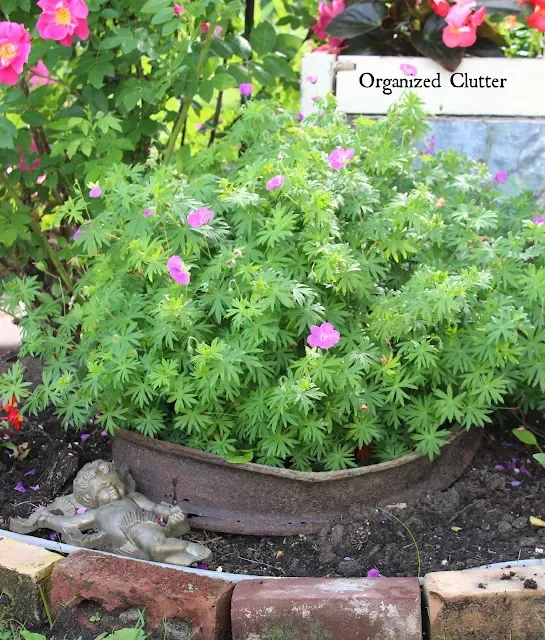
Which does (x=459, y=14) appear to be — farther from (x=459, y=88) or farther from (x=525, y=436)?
(x=525, y=436)

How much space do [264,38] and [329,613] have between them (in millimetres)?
2153

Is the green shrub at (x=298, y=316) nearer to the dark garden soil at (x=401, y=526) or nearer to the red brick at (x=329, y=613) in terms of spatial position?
the dark garden soil at (x=401, y=526)

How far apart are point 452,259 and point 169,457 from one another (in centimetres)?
99

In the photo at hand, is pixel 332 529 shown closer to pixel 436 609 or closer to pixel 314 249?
pixel 436 609

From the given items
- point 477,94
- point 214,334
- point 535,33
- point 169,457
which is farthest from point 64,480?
point 535,33

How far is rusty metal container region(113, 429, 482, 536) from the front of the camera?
2.39 meters

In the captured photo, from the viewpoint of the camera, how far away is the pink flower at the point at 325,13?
11.8 feet

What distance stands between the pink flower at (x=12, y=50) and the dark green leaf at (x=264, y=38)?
0.91 meters

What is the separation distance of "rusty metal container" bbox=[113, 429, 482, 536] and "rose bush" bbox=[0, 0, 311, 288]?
790 mm

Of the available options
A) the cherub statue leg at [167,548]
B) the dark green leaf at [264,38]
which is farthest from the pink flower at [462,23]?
the cherub statue leg at [167,548]

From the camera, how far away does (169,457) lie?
8.07ft

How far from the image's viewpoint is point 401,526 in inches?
93.4

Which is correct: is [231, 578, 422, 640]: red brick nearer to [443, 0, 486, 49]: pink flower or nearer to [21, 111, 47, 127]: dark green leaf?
[21, 111, 47, 127]: dark green leaf

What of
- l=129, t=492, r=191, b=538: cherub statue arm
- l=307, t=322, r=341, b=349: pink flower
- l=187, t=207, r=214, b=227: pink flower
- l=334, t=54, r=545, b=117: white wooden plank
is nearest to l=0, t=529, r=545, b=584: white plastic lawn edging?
l=129, t=492, r=191, b=538: cherub statue arm
